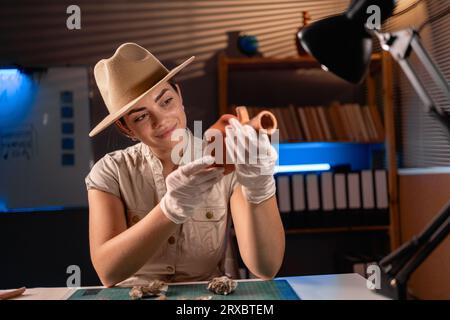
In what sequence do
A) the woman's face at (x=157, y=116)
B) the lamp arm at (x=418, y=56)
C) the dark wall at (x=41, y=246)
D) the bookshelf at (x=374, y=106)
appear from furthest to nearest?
the bookshelf at (x=374, y=106), the dark wall at (x=41, y=246), the woman's face at (x=157, y=116), the lamp arm at (x=418, y=56)

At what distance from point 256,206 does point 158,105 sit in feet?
0.96

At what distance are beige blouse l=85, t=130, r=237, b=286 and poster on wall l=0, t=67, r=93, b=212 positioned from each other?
2.55ft

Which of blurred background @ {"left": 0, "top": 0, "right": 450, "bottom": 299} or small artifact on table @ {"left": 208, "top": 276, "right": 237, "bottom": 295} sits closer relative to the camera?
small artifact on table @ {"left": 208, "top": 276, "right": 237, "bottom": 295}

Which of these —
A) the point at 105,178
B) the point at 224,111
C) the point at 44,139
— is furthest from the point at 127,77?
the point at 44,139

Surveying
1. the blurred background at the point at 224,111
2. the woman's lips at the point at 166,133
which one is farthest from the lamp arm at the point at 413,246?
the blurred background at the point at 224,111

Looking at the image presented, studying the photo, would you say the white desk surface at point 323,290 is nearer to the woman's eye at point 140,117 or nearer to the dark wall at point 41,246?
the woman's eye at point 140,117

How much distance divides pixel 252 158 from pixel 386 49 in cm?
28

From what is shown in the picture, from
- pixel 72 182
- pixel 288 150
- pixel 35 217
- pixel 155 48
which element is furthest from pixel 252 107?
pixel 35 217

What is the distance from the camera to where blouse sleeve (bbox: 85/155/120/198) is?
3.18ft

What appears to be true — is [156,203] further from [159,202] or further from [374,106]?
[374,106]

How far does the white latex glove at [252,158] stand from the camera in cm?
75

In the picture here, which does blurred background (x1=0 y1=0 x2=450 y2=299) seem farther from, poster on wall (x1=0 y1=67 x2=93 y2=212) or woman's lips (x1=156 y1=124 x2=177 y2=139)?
woman's lips (x1=156 y1=124 x2=177 y2=139)

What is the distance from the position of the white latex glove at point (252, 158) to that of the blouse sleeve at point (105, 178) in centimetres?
29

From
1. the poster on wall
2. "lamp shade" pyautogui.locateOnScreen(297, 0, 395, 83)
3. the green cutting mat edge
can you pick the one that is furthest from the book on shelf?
"lamp shade" pyautogui.locateOnScreen(297, 0, 395, 83)
